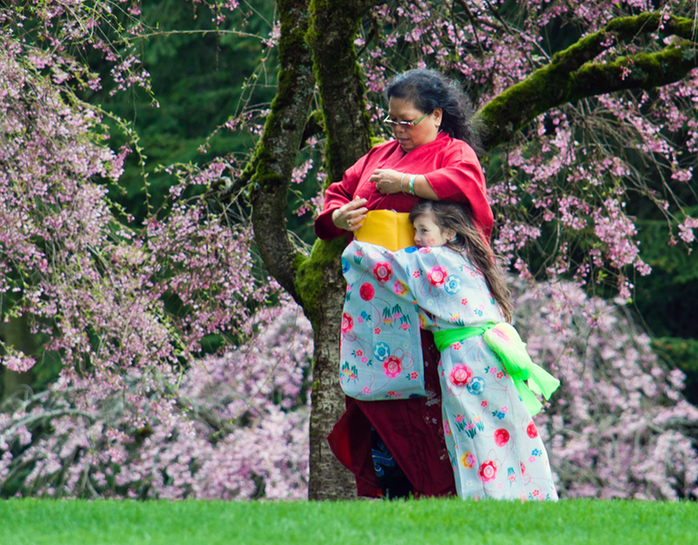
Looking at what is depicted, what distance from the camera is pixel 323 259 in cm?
374

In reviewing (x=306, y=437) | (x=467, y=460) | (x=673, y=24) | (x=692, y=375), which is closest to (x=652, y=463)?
(x=692, y=375)

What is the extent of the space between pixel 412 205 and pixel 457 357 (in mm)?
533

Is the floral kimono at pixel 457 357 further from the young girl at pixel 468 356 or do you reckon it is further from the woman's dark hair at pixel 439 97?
the woman's dark hair at pixel 439 97

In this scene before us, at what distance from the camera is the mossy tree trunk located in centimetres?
366

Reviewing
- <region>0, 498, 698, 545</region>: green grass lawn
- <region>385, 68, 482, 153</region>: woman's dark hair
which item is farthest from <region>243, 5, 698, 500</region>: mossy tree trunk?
A: <region>0, 498, 698, 545</region>: green grass lawn

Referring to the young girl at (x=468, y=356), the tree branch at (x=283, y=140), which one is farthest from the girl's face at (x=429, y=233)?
the tree branch at (x=283, y=140)

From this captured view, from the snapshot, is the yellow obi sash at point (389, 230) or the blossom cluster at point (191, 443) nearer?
the yellow obi sash at point (389, 230)

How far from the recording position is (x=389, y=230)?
102 inches

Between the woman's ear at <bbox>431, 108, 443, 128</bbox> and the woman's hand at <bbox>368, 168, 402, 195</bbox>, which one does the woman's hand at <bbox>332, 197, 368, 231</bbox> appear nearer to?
the woman's hand at <bbox>368, 168, 402, 195</bbox>

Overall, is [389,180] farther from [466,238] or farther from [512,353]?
[512,353]

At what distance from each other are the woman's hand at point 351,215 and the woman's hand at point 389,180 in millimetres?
87

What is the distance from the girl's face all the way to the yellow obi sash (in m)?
0.04

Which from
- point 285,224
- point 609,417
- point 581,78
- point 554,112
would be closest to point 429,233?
point 285,224

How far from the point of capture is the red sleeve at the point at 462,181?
250 cm
